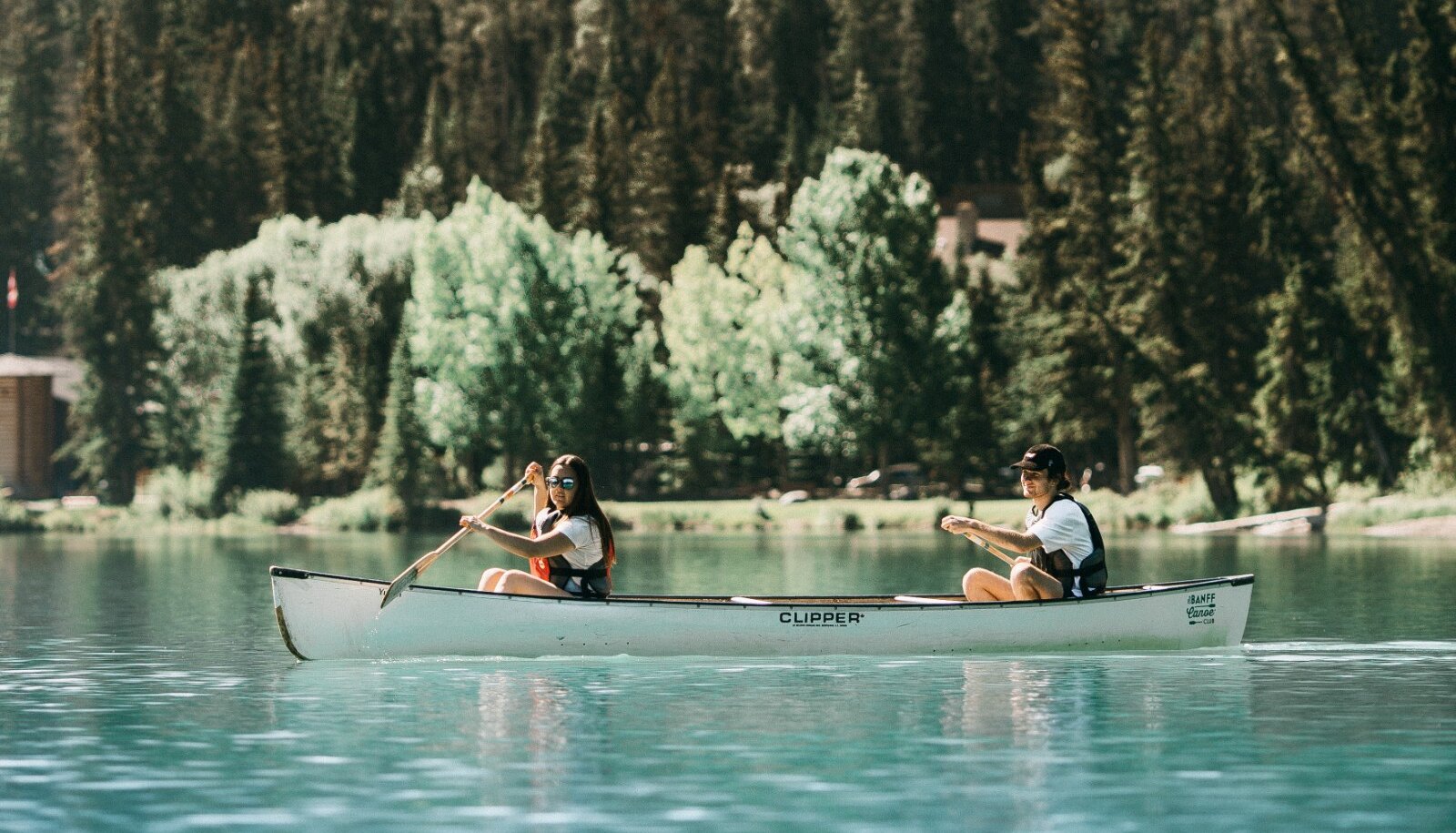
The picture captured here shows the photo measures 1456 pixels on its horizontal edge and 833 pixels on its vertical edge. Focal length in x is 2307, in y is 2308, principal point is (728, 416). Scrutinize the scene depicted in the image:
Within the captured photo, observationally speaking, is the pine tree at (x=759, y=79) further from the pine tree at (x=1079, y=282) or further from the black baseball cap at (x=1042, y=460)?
the black baseball cap at (x=1042, y=460)

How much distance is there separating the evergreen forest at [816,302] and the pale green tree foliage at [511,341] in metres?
0.14

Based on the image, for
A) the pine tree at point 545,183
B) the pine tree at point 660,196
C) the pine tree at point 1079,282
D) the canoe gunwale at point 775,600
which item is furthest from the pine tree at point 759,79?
the canoe gunwale at point 775,600

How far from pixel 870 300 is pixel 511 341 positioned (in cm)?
1336

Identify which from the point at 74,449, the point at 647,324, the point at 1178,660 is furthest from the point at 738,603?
the point at 74,449

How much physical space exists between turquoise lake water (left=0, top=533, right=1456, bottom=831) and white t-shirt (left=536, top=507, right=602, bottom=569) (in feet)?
4.01

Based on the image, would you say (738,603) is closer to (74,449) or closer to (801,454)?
(801,454)

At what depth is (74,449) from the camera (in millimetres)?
100875

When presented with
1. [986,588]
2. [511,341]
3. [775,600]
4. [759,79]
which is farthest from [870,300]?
[775,600]

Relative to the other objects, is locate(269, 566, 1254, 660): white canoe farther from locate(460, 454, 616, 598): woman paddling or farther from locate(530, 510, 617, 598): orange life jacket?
locate(460, 454, 616, 598): woman paddling

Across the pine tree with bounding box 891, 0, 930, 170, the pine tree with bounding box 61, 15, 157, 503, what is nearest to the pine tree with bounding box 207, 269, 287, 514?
the pine tree with bounding box 61, 15, 157, 503

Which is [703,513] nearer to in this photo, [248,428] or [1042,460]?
[248,428]

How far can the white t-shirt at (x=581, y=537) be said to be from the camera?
24438 millimetres

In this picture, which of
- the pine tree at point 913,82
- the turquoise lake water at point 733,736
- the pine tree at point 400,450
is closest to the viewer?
the turquoise lake water at point 733,736

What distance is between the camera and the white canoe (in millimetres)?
24984
